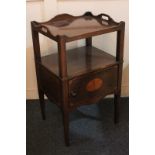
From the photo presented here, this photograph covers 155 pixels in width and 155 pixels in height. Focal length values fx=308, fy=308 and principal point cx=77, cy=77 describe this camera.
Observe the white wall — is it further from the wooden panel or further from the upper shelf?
the wooden panel

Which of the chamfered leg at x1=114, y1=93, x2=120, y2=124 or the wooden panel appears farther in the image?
the chamfered leg at x1=114, y1=93, x2=120, y2=124

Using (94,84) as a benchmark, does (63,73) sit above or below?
above

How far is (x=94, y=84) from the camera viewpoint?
179cm

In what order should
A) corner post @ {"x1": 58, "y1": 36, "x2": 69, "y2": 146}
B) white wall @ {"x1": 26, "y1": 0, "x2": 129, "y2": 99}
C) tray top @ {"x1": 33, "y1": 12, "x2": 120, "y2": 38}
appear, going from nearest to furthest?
corner post @ {"x1": 58, "y1": 36, "x2": 69, "y2": 146} → tray top @ {"x1": 33, "y1": 12, "x2": 120, "y2": 38} → white wall @ {"x1": 26, "y1": 0, "x2": 129, "y2": 99}

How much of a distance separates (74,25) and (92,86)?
37 cm

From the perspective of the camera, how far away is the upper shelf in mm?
1646

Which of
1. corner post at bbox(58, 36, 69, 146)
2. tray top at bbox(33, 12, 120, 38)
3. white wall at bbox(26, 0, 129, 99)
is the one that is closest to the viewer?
corner post at bbox(58, 36, 69, 146)

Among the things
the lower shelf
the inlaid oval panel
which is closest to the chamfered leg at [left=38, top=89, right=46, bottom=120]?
the lower shelf

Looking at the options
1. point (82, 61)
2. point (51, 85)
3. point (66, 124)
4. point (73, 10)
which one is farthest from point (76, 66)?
point (73, 10)

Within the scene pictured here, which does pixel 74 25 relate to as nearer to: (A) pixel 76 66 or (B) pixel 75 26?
(B) pixel 75 26

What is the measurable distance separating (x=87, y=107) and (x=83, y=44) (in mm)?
450

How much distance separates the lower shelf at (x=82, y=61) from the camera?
173cm
